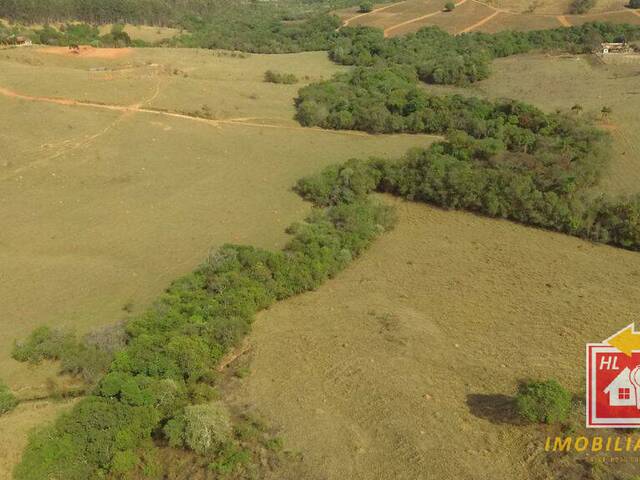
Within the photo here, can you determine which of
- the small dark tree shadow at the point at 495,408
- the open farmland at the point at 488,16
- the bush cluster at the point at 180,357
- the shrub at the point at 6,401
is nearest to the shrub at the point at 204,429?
the bush cluster at the point at 180,357

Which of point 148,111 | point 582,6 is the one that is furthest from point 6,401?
point 582,6

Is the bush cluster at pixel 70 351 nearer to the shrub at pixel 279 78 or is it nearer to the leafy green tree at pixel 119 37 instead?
the shrub at pixel 279 78

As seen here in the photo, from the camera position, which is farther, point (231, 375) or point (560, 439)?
point (231, 375)

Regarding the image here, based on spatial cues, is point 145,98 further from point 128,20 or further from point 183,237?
point 128,20

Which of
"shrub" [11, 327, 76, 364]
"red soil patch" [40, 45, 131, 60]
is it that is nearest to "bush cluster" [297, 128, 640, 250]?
"shrub" [11, 327, 76, 364]

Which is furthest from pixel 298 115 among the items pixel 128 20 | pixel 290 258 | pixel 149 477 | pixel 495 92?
pixel 128 20
